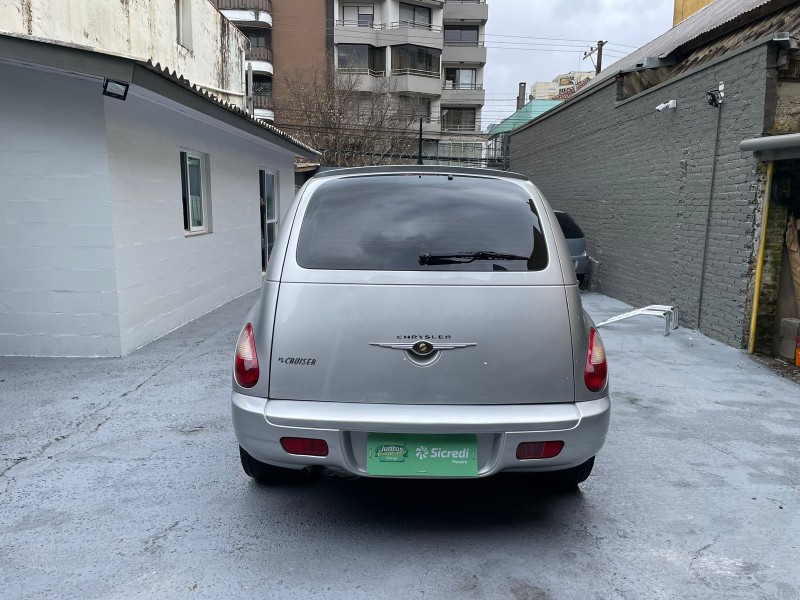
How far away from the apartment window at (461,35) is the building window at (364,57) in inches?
249

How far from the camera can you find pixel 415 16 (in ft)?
111

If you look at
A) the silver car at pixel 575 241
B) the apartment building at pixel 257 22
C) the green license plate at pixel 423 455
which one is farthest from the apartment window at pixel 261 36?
the green license plate at pixel 423 455

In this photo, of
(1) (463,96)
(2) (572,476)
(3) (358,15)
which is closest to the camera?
(2) (572,476)

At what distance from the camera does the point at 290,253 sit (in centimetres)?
270

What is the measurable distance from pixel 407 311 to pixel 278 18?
34139 millimetres

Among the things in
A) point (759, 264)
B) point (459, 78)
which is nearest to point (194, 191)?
point (759, 264)

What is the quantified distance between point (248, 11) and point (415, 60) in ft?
30.4

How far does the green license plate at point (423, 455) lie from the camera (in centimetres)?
251

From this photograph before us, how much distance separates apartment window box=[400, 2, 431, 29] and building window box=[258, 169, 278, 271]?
24165mm

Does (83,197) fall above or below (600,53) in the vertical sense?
below

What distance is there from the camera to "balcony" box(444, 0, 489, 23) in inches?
1430

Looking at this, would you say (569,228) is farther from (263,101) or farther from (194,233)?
(263,101)


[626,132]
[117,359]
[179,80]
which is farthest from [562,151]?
[117,359]

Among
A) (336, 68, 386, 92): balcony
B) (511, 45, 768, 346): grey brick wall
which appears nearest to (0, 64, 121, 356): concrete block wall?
(511, 45, 768, 346): grey brick wall
